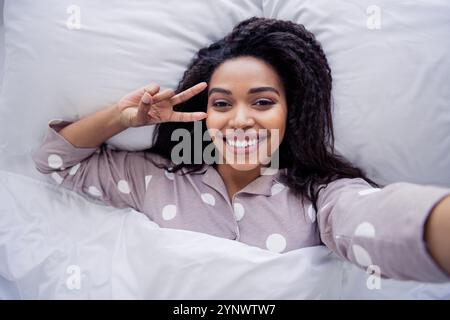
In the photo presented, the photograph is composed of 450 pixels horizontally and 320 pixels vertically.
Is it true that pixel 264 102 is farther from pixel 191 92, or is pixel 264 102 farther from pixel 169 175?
pixel 169 175

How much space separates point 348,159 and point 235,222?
26 centimetres

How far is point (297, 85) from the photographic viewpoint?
0.73 m

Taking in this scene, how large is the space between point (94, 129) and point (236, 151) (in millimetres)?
277

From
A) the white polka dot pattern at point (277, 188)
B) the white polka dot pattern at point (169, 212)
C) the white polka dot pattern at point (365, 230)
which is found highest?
the white polka dot pattern at point (365, 230)

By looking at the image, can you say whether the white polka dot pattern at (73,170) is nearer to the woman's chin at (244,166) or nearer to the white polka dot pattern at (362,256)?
the woman's chin at (244,166)

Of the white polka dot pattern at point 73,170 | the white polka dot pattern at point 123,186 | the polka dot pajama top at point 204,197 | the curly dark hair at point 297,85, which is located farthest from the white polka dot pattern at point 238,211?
the white polka dot pattern at point 73,170

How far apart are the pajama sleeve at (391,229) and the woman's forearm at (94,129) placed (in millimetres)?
435

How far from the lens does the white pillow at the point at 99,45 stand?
738mm

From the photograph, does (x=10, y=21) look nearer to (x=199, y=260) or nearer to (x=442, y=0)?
(x=199, y=260)

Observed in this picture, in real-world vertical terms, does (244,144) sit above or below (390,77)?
below

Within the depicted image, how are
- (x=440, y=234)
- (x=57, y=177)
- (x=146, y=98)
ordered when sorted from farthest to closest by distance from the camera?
(x=57, y=177) < (x=146, y=98) < (x=440, y=234)

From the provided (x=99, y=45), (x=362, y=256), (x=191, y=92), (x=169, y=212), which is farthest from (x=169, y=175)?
(x=362, y=256)

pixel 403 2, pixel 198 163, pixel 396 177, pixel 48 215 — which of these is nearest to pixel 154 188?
pixel 198 163

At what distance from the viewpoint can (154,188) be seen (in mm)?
746
